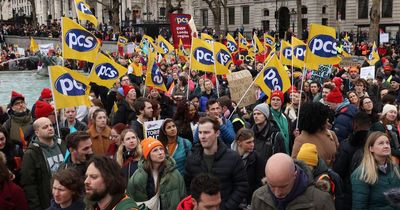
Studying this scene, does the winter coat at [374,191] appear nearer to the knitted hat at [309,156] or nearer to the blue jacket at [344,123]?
the knitted hat at [309,156]

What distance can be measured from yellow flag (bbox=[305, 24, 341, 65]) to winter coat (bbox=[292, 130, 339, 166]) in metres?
3.43

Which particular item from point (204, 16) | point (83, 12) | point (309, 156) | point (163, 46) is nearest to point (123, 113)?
point (309, 156)

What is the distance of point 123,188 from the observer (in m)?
3.47

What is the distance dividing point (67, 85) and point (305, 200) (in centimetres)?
466

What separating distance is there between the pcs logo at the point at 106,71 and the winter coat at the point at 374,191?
230 inches

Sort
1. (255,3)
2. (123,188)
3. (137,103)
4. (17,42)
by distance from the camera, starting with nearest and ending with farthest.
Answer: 1. (123,188)
2. (137,103)
3. (17,42)
4. (255,3)

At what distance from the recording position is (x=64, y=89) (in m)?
6.92

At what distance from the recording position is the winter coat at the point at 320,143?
15.8ft

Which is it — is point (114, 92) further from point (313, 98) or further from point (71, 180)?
point (71, 180)

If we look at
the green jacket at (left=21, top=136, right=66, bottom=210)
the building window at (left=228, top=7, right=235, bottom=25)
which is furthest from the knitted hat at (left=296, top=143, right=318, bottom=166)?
the building window at (left=228, top=7, right=235, bottom=25)

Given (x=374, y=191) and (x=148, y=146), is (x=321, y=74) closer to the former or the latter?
(x=374, y=191)

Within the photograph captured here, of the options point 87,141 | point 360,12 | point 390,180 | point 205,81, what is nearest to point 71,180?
point 87,141

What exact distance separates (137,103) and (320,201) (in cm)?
410

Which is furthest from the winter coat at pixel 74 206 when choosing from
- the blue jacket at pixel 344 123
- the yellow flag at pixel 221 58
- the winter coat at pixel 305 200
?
the yellow flag at pixel 221 58
